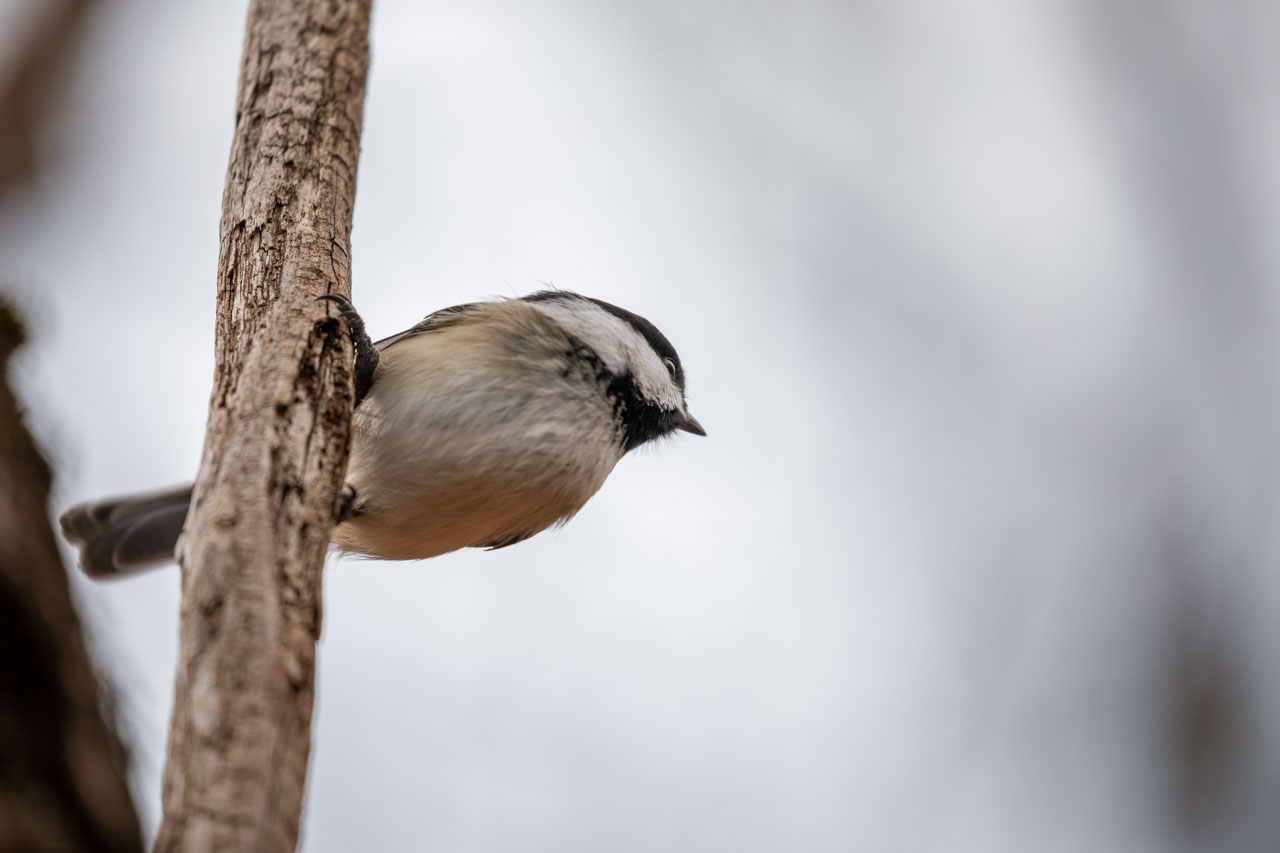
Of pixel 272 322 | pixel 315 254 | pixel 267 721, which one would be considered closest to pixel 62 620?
pixel 267 721

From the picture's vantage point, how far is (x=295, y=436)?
1415 millimetres

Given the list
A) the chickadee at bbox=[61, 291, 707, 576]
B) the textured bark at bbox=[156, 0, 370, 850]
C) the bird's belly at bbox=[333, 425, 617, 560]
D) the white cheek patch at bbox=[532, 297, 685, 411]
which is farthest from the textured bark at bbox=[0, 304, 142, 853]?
the white cheek patch at bbox=[532, 297, 685, 411]

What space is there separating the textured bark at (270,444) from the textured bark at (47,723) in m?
0.29

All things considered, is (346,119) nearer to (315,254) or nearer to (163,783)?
(315,254)

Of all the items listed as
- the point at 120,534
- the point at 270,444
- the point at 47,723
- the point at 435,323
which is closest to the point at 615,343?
the point at 435,323

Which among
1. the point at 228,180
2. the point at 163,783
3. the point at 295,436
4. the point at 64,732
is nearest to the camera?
the point at 64,732

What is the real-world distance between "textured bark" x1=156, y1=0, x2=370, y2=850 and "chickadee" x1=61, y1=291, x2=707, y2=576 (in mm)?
211

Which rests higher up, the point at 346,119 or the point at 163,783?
the point at 346,119

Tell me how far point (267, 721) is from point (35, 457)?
14.8 inches

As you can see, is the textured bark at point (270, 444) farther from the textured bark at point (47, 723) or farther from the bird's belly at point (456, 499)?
the bird's belly at point (456, 499)

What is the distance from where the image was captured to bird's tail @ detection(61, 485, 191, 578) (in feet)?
7.64

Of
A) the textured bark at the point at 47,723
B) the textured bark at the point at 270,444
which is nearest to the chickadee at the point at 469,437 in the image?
the textured bark at the point at 270,444

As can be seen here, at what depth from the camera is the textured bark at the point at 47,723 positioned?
0.66 metres

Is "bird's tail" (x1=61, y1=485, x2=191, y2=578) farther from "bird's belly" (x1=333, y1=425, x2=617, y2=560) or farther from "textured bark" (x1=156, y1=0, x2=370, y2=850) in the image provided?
"textured bark" (x1=156, y1=0, x2=370, y2=850)
